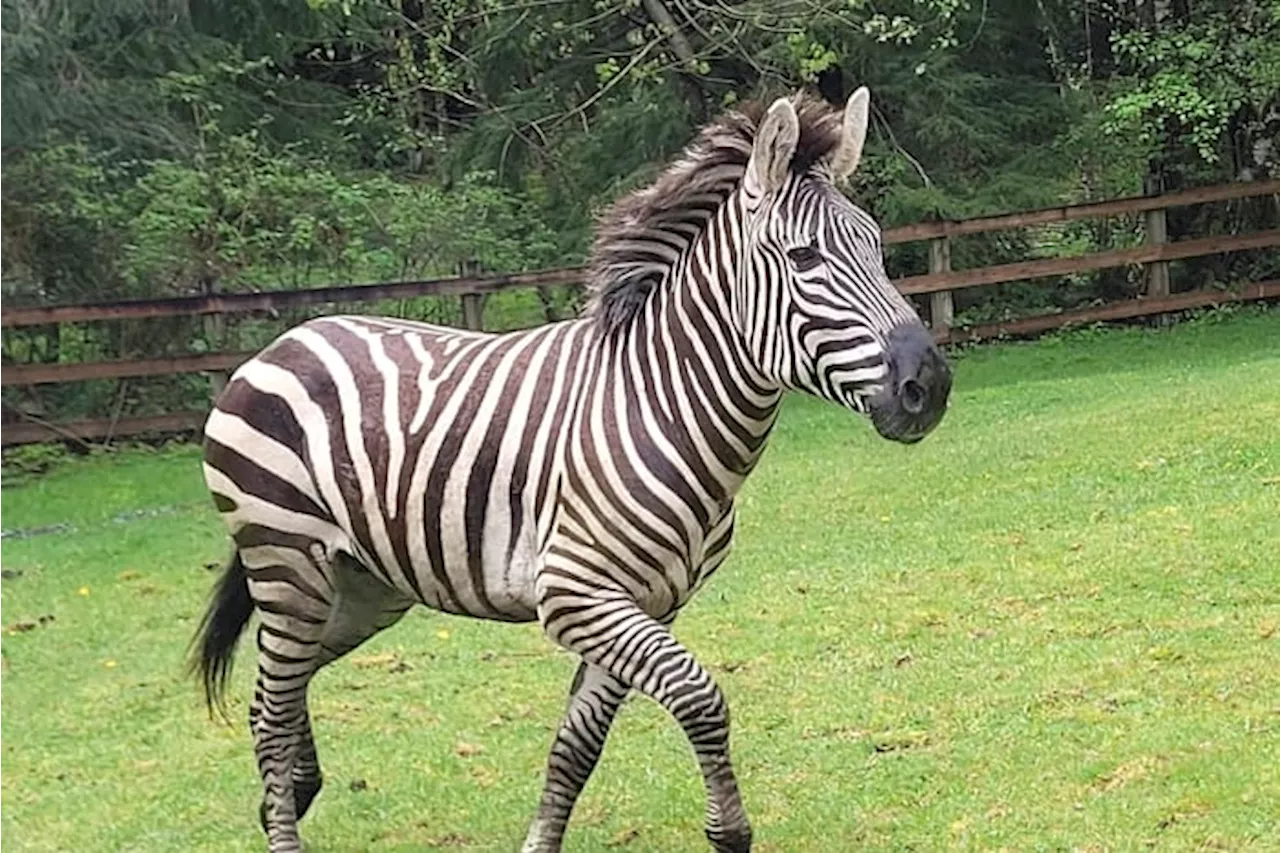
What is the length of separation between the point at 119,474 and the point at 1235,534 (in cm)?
870

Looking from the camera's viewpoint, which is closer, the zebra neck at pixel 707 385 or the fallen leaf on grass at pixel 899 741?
the zebra neck at pixel 707 385

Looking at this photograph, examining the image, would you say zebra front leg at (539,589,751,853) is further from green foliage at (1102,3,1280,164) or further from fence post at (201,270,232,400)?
green foliage at (1102,3,1280,164)

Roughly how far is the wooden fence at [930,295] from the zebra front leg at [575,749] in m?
9.48

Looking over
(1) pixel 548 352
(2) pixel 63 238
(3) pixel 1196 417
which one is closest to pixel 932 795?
(1) pixel 548 352

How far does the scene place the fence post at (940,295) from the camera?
625 inches

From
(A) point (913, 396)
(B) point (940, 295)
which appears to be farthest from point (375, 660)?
(B) point (940, 295)

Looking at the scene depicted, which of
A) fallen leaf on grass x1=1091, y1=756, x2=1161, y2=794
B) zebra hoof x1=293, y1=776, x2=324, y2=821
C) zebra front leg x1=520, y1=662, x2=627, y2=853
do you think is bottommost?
fallen leaf on grass x1=1091, y1=756, x2=1161, y2=794

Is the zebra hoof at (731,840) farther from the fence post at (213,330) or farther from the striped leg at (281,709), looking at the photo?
the fence post at (213,330)

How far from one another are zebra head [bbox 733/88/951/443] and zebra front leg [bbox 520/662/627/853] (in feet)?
3.18

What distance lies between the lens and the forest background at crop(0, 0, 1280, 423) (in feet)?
48.9

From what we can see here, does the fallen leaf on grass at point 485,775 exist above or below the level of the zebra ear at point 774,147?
below

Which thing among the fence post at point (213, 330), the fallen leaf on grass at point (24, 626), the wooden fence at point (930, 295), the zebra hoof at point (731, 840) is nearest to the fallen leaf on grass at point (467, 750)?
the zebra hoof at point (731, 840)

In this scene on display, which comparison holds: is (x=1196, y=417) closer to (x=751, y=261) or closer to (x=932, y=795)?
(x=932, y=795)

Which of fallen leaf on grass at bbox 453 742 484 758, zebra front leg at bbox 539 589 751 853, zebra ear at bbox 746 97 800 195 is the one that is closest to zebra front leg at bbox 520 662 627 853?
zebra front leg at bbox 539 589 751 853
